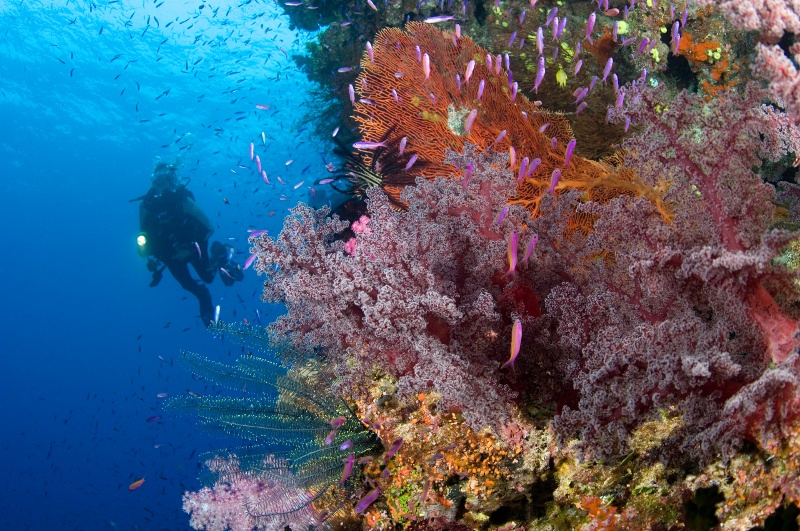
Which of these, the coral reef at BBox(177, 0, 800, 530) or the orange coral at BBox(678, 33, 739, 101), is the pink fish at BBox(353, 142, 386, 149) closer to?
the coral reef at BBox(177, 0, 800, 530)

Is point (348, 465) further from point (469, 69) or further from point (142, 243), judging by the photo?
point (142, 243)

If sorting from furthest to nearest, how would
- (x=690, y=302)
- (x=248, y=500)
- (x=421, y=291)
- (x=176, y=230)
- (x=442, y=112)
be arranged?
1. (x=176, y=230)
2. (x=442, y=112)
3. (x=248, y=500)
4. (x=421, y=291)
5. (x=690, y=302)

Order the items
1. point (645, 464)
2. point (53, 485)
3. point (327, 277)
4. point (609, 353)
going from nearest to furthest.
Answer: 1. point (609, 353)
2. point (645, 464)
3. point (327, 277)
4. point (53, 485)

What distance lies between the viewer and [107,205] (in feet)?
228

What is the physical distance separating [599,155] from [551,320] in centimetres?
413

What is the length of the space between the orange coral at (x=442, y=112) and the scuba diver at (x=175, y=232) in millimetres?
10111

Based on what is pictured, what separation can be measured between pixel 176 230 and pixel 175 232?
0.08 m

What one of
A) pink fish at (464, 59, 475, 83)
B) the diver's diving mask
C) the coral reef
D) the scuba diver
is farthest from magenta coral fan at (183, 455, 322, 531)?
the diver's diving mask

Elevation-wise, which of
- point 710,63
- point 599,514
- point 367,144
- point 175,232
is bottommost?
point 175,232

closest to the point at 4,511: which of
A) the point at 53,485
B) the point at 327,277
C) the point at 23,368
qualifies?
the point at 53,485

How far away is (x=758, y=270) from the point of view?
73.9 inches

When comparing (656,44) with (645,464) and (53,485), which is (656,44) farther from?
(53,485)

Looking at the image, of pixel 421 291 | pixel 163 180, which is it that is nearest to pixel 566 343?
pixel 421 291

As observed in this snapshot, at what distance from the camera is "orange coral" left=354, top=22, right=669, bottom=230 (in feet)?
16.8
